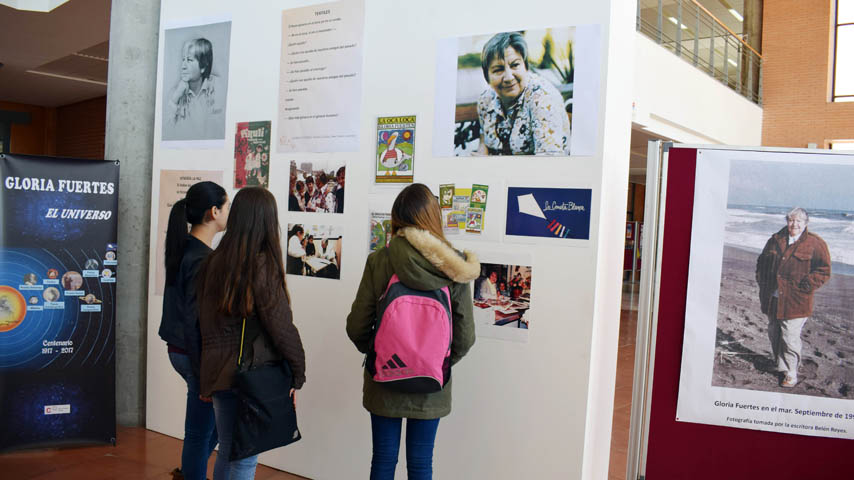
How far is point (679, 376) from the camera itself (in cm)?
232

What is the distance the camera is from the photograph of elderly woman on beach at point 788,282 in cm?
215

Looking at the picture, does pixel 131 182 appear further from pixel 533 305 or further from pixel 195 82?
pixel 533 305

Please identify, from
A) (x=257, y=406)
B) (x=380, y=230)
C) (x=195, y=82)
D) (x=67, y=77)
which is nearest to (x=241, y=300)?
(x=257, y=406)

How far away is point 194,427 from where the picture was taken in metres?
2.80

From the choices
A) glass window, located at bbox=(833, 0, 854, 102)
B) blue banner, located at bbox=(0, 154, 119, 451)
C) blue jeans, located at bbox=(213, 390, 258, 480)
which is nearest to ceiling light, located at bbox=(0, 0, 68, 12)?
blue banner, located at bbox=(0, 154, 119, 451)

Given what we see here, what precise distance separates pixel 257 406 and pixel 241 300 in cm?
39

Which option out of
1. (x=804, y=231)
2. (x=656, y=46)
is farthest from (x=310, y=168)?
(x=656, y=46)

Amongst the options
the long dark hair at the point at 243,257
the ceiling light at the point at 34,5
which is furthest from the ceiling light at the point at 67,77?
the long dark hair at the point at 243,257

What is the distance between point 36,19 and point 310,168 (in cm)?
507

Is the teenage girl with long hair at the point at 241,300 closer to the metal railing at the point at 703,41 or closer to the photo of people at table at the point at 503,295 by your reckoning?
the photo of people at table at the point at 503,295

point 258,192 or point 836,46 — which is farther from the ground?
point 836,46

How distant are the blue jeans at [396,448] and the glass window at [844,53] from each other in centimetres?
1454

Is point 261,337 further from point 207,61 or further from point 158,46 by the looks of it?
point 158,46

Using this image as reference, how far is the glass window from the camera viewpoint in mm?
13281
